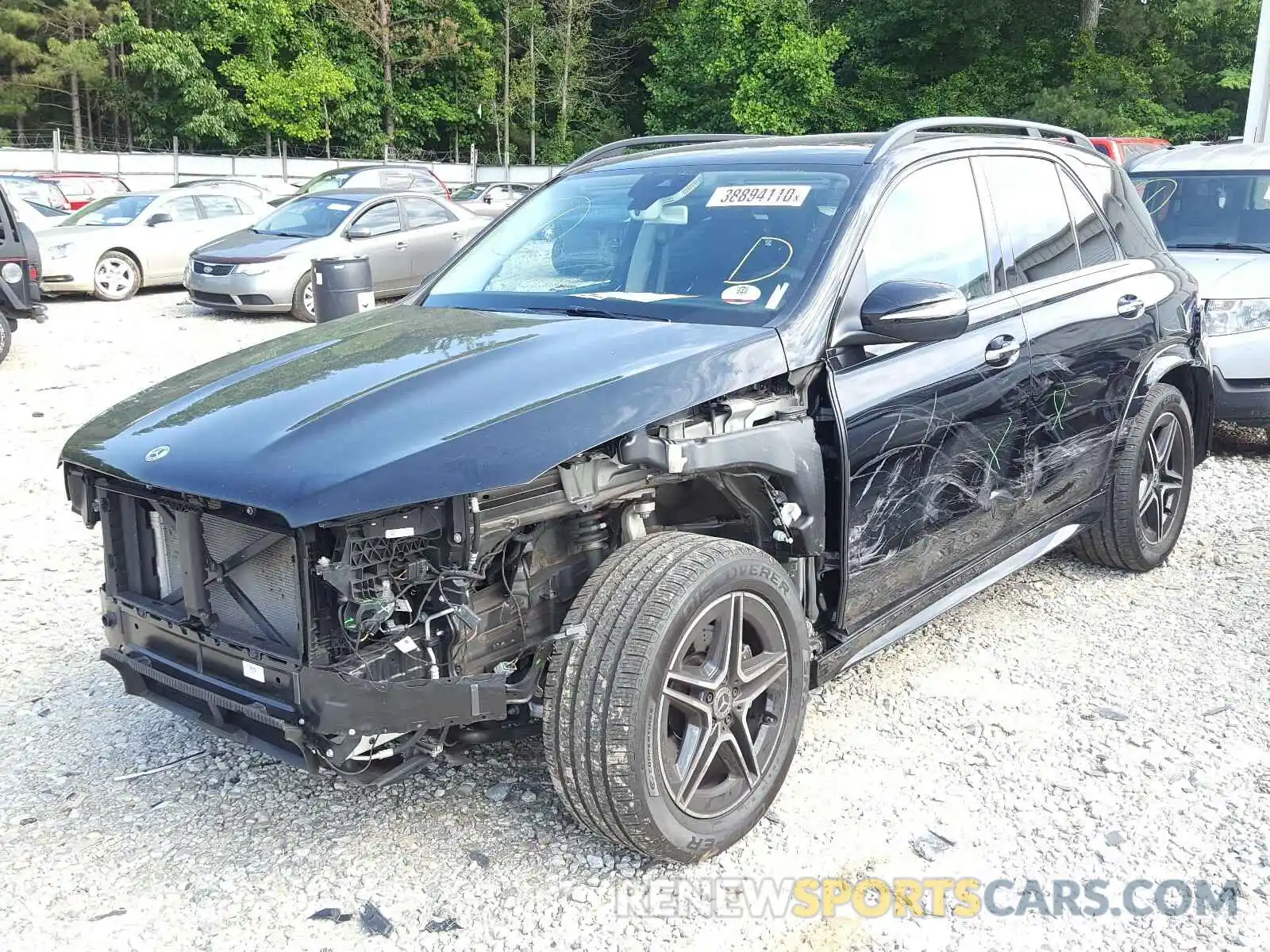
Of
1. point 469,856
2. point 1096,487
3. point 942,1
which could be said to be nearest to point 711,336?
point 469,856

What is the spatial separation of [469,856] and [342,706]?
0.71 m

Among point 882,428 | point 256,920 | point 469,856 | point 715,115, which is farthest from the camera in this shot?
point 715,115

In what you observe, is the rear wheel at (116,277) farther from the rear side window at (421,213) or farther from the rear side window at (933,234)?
the rear side window at (933,234)

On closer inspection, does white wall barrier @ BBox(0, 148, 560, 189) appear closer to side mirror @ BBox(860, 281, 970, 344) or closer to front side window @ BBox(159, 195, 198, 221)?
front side window @ BBox(159, 195, 198, 221)

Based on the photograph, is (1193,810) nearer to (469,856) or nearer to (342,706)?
(469,856)

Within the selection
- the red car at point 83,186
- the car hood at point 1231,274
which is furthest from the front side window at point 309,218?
the car hood at point 1231,274

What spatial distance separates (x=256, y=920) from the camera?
9.18 ft

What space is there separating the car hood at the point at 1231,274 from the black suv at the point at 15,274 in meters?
9.57

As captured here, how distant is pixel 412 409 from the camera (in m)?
2.79

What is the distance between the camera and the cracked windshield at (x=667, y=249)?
3.44m

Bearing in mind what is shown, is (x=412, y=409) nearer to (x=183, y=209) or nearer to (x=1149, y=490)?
(x=1149, y=490)

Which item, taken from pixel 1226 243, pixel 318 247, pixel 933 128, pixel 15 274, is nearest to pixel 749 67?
pixel 318 247

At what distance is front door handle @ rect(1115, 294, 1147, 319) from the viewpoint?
181 inches

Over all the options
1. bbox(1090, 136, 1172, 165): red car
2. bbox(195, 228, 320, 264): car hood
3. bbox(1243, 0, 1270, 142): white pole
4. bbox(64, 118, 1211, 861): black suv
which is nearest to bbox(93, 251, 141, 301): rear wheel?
bbox(195, 228, 320, 264): car hood
